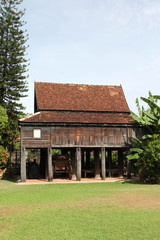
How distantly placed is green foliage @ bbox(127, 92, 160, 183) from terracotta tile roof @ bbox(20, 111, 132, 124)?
6.31 ft

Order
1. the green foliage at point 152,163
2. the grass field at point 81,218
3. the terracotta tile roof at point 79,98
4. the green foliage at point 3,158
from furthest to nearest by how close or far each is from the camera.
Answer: the terracotta tile roof at point 79,98 → the green foliage at point 3,158 → the green foliage at point 152,163 → the grass field at point 81,218

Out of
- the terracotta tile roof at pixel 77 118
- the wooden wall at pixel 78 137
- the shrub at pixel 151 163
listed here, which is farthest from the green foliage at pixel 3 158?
the shrub at pixel 151 163

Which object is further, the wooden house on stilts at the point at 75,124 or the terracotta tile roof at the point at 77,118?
the terracotta tile roof at the point at 77,118

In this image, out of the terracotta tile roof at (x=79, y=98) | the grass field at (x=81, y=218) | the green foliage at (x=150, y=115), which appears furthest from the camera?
the terracotta tile roof at (x=79, y=98)

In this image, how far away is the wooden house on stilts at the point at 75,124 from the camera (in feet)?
86.5

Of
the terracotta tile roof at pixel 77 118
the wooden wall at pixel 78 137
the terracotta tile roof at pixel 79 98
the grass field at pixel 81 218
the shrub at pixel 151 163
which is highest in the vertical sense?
the terracotta tile roof at pixel 79 98

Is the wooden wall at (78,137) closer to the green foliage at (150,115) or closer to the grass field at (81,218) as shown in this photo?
the green foliage at (150,115)

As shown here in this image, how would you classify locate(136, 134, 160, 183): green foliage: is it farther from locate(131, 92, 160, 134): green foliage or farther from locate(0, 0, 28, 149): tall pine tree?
locate(0, 0, 28, 149): tall pine tree

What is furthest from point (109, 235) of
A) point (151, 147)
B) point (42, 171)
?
point (42, 171)

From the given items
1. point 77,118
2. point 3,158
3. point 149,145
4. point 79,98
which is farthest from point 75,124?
point 3,158

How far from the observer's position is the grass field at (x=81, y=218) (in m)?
9.16

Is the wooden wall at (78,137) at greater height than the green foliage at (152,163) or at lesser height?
greater

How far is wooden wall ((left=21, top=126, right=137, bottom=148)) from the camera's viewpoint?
1031 inches

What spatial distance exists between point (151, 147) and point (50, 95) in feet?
38.2
